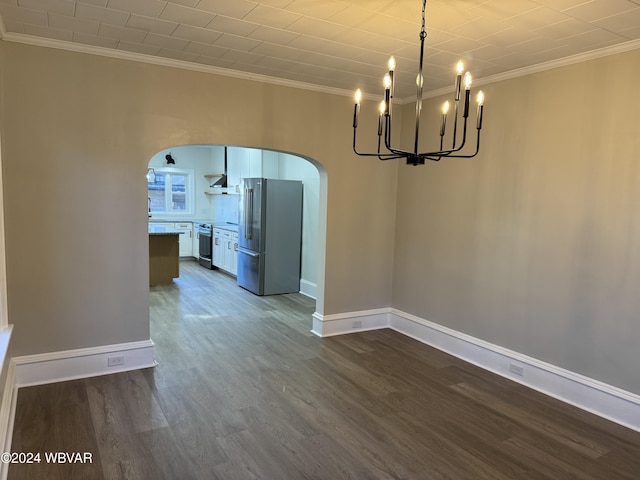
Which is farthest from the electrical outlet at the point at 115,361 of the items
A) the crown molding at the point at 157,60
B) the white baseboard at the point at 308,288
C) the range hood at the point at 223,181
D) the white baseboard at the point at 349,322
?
the range hood at the point at 223,181

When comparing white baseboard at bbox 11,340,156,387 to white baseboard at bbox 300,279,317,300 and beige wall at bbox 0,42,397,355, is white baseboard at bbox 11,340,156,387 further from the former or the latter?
white baseboard at bbox 300,279,317,300

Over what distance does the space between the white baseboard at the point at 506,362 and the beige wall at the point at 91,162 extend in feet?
7.17

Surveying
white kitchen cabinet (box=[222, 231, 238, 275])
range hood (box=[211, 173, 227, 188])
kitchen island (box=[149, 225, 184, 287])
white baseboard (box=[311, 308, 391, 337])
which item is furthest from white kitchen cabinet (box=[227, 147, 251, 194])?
white baseboard (box=[311, 308, 391, 337])

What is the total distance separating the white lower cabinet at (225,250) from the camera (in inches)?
304

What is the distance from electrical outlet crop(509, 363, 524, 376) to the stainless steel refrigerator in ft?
12.2

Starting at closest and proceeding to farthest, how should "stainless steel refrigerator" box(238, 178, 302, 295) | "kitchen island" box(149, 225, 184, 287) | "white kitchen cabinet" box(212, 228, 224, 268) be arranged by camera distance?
"stainless steel refrigerator" box(238, 178, 302, 295)
"kitchen island" box(149, 225, 184, 287)
"white kitchen cabinet" box(212, 228, 224, 268)

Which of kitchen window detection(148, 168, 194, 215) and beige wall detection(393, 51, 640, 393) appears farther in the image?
kitchen window detection(148, 168, 194, 215)

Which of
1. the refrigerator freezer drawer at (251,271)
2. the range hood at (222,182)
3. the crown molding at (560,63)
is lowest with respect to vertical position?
the refrigerator freezer drawer at (251,271)

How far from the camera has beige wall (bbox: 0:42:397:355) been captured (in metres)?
3.24

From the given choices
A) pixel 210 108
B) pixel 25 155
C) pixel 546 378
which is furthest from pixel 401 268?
pixel 25 155

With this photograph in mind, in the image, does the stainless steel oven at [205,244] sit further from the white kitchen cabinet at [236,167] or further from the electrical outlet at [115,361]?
the electrical outlet at [115,361]

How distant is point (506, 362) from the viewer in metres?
3.86

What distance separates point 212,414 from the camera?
306 centimetres

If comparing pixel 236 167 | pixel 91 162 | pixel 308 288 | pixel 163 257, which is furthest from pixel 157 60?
pixel 236 167
